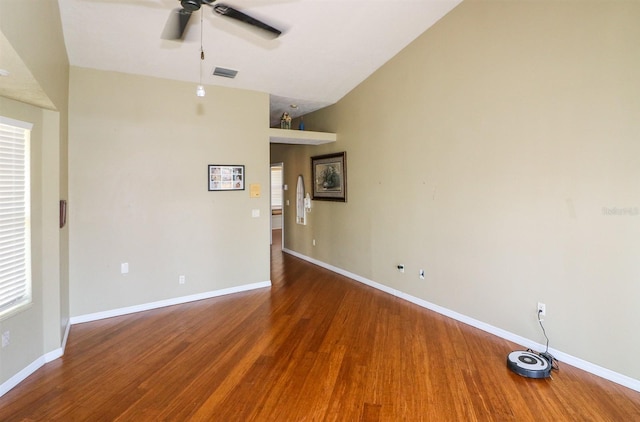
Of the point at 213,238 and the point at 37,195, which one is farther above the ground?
the point at 37,195

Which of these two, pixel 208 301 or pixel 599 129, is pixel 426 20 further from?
pixel 208 301

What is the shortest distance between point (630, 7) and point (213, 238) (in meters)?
4.82

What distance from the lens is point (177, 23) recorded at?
246cm

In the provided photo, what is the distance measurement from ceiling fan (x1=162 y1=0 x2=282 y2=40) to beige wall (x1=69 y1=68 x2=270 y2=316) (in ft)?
5.86

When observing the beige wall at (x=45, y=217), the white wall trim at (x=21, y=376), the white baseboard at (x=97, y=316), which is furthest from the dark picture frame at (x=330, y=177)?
the white wall trim at (x=21, y=376)

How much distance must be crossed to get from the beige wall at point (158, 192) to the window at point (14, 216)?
1.14 m

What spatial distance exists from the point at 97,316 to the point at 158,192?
1.63m

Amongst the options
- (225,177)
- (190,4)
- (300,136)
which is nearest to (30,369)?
(225,177)

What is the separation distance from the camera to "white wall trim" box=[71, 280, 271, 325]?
3.86m

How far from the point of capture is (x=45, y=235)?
2.87 m

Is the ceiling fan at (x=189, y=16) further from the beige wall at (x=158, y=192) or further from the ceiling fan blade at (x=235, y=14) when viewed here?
the beige wall at (x=158, y=192)

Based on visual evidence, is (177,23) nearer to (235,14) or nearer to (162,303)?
(235,14)

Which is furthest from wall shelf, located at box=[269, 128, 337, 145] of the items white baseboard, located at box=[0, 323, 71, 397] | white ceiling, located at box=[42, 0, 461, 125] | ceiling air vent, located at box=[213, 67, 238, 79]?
white baseboard, located at box=[0, 323, 71, 397]

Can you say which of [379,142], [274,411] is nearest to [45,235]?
[274,411]
